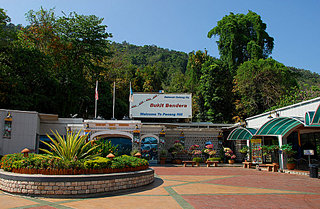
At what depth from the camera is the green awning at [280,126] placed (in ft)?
51.8

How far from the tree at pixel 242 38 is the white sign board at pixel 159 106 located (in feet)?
52.3

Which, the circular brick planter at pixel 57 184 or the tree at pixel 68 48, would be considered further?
the tree at pixel 68 48

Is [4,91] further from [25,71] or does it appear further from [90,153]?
[90,153]

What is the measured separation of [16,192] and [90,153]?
3.14 m

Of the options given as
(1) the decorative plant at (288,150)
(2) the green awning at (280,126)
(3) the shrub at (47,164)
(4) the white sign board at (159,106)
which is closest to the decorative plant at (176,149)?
(4) the white sign board at (159,106)

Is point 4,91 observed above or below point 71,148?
above

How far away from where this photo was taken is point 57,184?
8055mm

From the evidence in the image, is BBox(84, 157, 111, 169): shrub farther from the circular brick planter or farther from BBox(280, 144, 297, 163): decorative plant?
BBox(280, 144, 297, 163): decorative plant

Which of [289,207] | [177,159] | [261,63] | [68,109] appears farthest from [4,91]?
[261,63]

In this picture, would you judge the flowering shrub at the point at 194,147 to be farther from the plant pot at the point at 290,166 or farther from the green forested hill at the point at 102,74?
the green forested hill at the point at 102,74

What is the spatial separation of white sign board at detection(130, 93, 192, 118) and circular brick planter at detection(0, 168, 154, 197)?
18185mm

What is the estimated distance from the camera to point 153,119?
28.8 meters

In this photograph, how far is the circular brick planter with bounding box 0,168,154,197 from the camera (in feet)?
26.4

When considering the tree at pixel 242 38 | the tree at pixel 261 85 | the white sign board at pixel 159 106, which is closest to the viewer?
the white sign board at pixel 159 106
